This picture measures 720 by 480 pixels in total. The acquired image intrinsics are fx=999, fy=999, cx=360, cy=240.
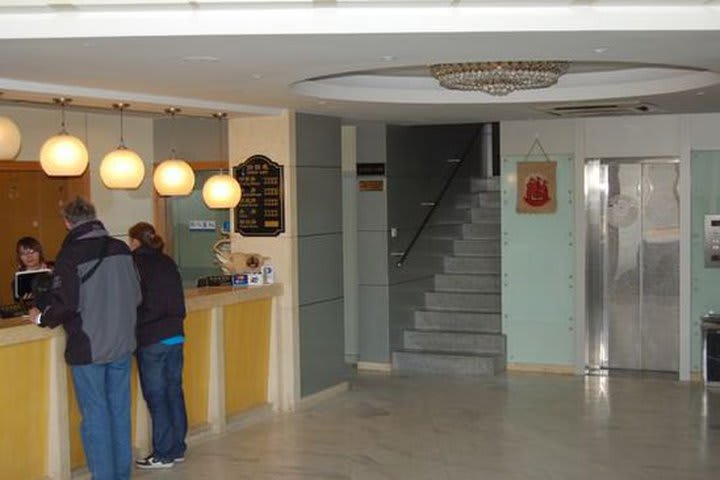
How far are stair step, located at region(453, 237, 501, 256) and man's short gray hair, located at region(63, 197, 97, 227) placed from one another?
6.72 metres

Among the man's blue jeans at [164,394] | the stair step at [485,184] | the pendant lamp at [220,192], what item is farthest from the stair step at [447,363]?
the man's blue jeans at [164,394]

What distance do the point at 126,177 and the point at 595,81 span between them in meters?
3.82

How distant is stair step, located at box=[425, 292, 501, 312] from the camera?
11492mm

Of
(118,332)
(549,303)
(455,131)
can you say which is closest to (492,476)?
(118,332)

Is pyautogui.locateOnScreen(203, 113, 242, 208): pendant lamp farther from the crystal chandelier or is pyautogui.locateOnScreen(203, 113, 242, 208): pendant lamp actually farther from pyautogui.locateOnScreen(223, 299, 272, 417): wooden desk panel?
the crystal chandelier

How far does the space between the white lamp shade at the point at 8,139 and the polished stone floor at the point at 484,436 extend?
2.37 m

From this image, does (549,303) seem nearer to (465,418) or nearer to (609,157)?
(609,157)

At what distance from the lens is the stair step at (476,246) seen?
1216 cm

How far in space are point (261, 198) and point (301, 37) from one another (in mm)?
4204

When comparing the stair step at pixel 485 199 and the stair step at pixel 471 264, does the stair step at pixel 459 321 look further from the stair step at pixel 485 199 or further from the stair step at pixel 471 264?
the stair step at pixel 485 199

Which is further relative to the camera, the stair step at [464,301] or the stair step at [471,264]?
the stair step at [471,264]

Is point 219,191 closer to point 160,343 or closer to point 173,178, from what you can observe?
point 173,178

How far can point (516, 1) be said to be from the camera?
14.8 feet

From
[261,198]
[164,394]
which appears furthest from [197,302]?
[261,198]
